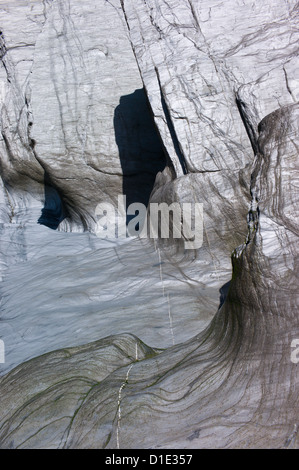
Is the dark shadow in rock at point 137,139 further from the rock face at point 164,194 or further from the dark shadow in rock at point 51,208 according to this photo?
the dark shadow in rock at point 51,208

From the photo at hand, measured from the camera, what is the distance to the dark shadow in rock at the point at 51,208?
741 cm

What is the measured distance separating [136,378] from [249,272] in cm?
Result: 76

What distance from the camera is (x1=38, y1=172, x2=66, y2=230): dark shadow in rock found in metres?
7.41

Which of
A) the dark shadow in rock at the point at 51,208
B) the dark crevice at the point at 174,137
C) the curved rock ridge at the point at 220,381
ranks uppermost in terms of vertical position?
the dark crevice at the point at 174,137

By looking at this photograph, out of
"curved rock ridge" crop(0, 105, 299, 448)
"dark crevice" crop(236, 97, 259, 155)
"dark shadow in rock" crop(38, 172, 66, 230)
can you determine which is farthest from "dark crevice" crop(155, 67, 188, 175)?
"dark shadow in rock" crop(38, 172, 66, 230)

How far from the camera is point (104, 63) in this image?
6.41m

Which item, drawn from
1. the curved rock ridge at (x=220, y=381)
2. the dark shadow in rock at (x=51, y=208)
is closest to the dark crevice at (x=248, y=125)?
the curved rock ridge at (x=220, y=381)

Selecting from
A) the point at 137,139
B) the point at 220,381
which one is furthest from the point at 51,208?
Answer: the point at 220,381

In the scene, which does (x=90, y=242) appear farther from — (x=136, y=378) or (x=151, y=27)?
(x=136, y=378)

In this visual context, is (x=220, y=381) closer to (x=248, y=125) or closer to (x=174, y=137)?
(x=248, y=125)

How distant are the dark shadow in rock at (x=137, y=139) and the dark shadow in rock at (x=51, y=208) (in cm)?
147

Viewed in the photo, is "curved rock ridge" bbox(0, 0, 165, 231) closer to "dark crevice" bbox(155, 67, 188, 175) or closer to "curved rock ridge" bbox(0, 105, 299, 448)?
"dark crevice" bbox(155, 67, 188, 175)

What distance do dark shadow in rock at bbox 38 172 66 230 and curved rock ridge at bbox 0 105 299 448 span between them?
426 cm
